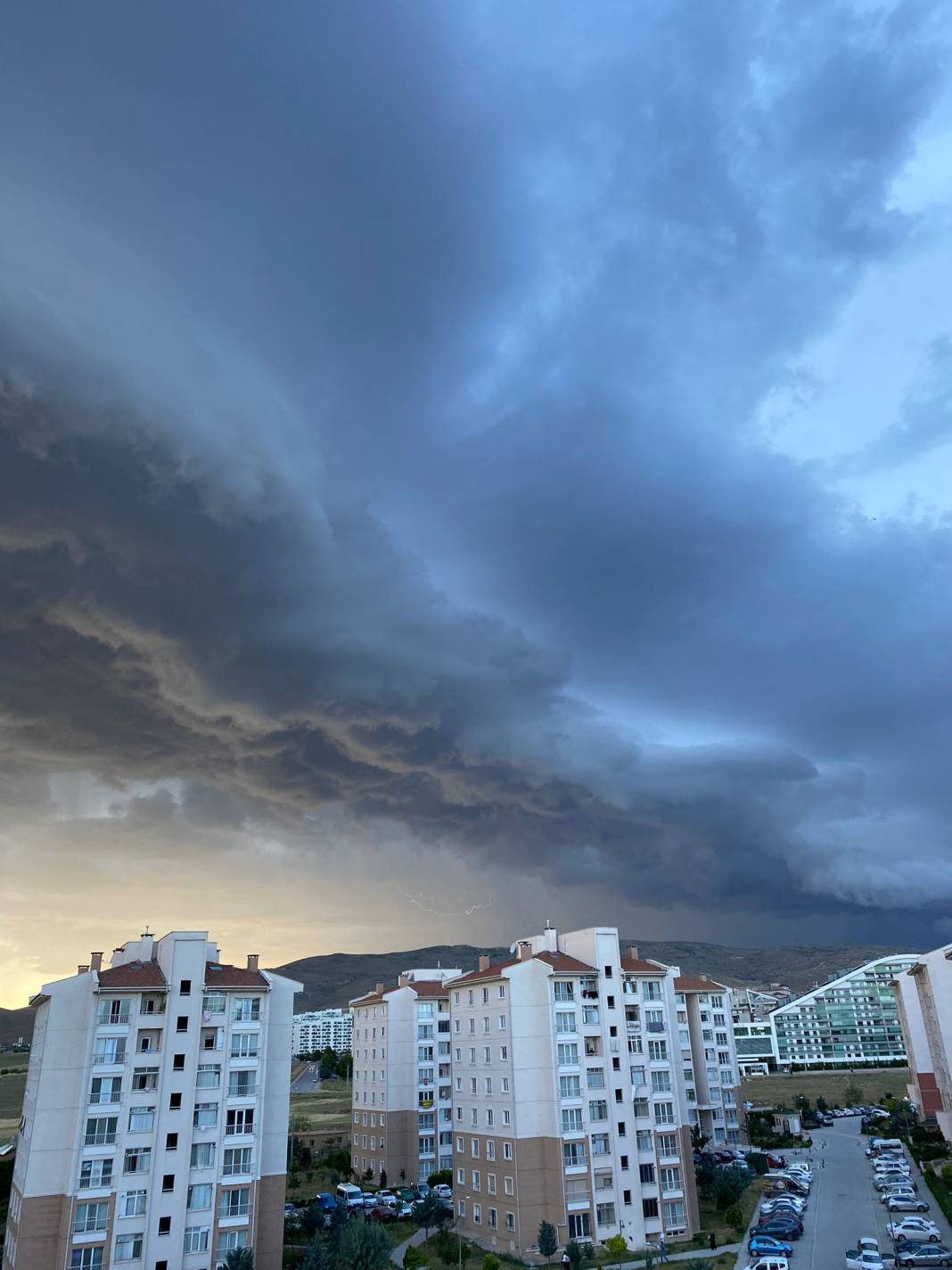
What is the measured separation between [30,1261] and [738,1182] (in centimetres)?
5212

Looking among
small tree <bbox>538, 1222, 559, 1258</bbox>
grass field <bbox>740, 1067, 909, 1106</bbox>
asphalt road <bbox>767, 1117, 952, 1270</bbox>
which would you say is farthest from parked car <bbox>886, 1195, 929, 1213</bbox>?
grass field <bbox>740, 1067, 909, 1106</bbox>

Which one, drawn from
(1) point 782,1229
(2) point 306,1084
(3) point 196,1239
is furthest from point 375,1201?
(2) point 306,1084

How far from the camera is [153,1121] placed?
5428cm

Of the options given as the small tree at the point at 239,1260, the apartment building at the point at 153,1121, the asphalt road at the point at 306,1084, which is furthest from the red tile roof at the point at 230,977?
the asphalt road at the point at 306,1084

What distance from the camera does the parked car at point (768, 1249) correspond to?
189 ft

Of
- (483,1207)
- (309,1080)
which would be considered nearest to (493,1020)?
(483,1207)

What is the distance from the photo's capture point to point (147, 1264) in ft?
170

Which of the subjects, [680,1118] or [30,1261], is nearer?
[30,1261]

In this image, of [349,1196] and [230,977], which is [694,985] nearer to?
[349,1196]

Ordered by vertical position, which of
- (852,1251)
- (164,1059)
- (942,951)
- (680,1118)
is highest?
(942,951)

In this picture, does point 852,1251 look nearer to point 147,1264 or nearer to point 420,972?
point 147,1264

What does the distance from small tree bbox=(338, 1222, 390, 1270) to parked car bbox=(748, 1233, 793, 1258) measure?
23964mm

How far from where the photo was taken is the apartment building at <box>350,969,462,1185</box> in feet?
294

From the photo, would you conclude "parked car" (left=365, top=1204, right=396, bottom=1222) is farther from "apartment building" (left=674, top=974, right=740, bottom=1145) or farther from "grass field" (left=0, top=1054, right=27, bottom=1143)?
"grass field" (left=0, top=1054, right=27, bottom=1143)
